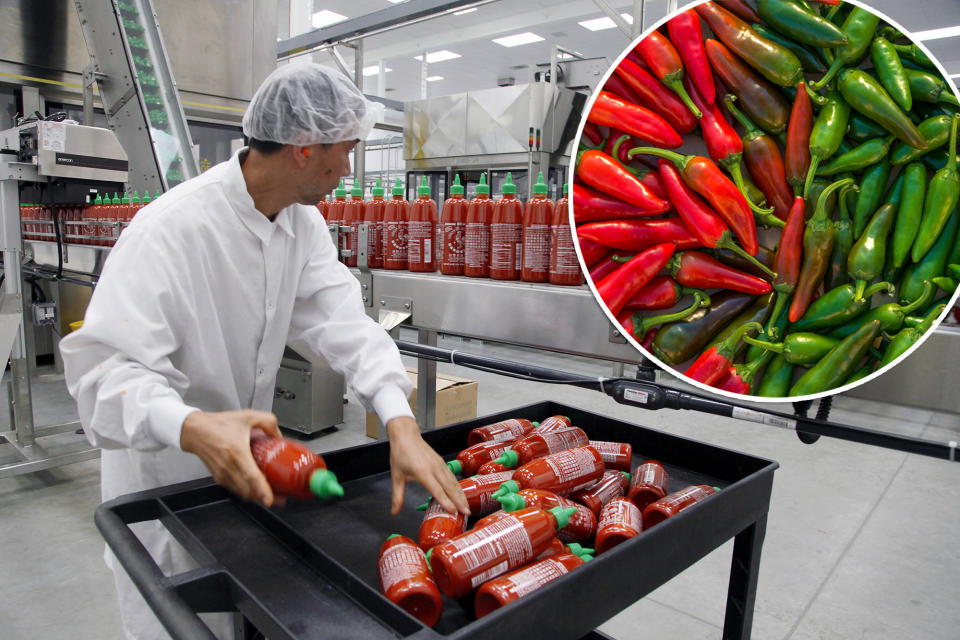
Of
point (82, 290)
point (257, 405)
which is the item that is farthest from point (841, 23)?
point (82, 290)

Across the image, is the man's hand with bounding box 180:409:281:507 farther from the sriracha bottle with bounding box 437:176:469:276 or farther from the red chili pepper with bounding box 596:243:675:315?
the sriracha bottle with bounding box 437:176:469:276

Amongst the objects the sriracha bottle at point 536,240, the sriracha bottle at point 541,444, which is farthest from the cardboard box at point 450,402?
the sriracha bottle at point 541,444

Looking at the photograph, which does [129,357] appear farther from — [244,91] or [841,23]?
[244,91]

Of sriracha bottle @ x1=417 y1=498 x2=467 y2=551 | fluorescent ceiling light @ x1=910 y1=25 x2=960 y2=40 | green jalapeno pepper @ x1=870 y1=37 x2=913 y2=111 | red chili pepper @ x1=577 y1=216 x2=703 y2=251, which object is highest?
fluorescent ceiling light @ x1=910 y1=25 x2=960 y2=40

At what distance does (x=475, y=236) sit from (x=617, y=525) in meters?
0.80

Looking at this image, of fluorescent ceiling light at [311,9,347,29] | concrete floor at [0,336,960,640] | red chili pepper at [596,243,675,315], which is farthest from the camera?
fluorescent ceiling light at [311,9,347,29]

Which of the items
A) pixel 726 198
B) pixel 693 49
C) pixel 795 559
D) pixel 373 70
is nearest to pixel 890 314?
pixel 726 198

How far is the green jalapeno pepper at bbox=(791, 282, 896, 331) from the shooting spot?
0.85 m

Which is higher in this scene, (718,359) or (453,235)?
(453,235)

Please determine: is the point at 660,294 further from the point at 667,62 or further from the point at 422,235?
the point at 422,235

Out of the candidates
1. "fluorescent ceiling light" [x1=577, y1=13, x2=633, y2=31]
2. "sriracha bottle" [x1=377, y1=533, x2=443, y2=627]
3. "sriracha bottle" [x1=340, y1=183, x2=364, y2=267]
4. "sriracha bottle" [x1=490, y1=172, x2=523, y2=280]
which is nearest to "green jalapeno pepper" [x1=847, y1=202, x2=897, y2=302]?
"sriracha bottle" [x1=377, y1=533, x2=443, y2=627]

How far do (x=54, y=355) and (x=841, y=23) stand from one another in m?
5.88

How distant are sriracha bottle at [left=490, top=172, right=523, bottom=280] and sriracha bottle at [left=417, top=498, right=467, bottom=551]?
663 millimetres

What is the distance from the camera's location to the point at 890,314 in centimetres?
83
